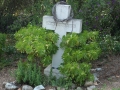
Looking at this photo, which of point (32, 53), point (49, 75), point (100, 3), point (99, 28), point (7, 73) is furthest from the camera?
point (99, 28)

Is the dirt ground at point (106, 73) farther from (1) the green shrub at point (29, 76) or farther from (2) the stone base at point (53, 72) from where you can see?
(2) the stone base at point (53, 72)

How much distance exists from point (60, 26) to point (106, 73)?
1.33 metres

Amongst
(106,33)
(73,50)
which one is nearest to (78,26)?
(73,50)

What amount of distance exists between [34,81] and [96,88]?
1025 mm

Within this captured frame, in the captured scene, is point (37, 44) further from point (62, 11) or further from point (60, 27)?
point (62, 11)

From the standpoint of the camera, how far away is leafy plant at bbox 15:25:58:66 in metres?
4.88

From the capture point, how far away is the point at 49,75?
17.4 ft

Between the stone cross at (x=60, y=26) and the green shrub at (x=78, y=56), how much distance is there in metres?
0.23

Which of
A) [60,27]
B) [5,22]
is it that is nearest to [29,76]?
[60,27]

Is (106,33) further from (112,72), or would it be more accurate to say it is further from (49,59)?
(49,59)

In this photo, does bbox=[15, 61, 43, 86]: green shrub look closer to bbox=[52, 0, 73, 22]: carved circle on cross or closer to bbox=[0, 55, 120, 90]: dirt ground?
bbox=[0, 55, 120, 90]: dirt ground

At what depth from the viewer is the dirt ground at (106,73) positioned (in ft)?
17.4

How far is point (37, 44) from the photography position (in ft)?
16.0

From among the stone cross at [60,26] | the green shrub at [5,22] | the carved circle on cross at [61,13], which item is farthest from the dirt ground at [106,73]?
the green shrub at [5,22]
